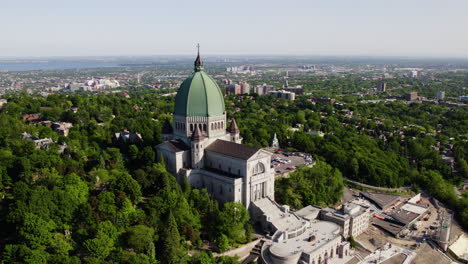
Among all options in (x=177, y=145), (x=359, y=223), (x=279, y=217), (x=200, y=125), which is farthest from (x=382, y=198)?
(x=177, y=145)

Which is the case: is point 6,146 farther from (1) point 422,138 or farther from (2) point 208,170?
(1) point 422,138

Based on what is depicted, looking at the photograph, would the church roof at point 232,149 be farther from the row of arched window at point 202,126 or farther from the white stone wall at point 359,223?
the white stone wall at point 359,223

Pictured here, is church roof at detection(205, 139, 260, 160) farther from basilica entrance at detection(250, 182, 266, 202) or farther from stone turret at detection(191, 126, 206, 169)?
basilica entrance at detection(250, 182, 266, 202)

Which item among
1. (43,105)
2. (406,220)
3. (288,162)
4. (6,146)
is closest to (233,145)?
(288,162)

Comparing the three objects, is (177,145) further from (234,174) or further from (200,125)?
(234,174)

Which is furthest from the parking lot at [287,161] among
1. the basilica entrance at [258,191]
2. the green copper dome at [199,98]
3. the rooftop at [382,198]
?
A: the green copper dome at [199,98]

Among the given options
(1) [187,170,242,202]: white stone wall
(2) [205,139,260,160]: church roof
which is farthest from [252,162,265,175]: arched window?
(1) [187,170,242,202]: white stone wall
